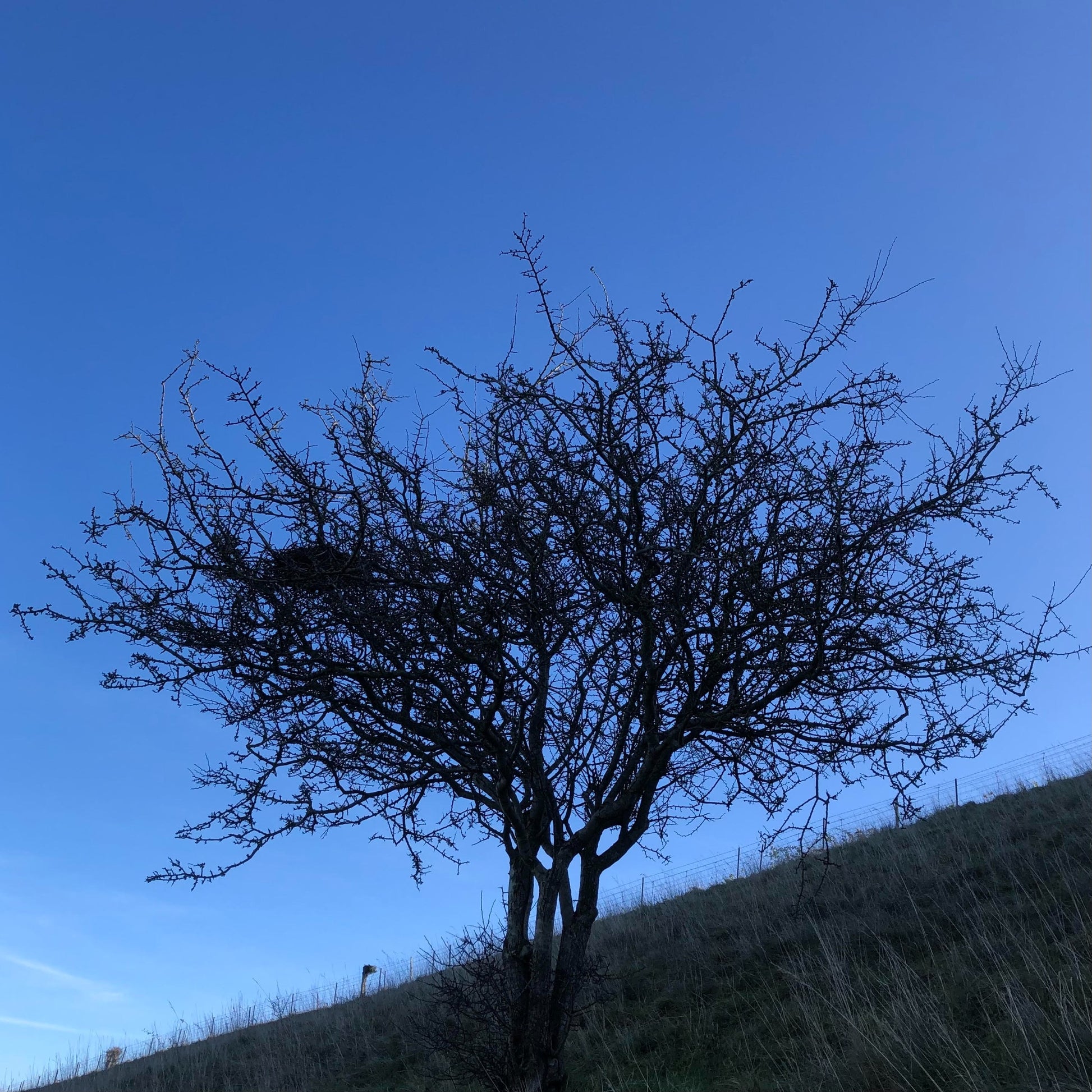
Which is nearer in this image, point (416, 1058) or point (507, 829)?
point (507, 829)

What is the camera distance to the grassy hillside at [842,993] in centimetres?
488

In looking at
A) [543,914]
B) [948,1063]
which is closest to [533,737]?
[543,914]

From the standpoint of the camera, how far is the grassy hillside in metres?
4.88

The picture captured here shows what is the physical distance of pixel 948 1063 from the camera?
14.7ft

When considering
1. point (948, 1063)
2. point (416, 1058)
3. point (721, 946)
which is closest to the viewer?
point (948, 1063)

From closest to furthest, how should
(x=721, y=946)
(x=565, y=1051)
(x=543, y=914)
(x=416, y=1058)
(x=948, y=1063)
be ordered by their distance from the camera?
(x=948, y=1063)
(x=543, y=914)
(x=565, y=1051)
(x=416, y=1058)
(x=721, y=946)

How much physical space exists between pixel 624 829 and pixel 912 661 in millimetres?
2079

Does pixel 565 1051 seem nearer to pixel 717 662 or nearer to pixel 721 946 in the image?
pixel 721 946

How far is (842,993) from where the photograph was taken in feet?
A: 19.6

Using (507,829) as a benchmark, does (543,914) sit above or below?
below

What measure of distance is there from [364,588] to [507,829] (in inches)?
77.1

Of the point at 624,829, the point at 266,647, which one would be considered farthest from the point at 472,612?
the point at 624,829

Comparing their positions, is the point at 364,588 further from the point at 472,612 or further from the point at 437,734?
the point at 437,734

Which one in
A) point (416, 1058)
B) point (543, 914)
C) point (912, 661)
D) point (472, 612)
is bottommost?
point (416, 1058)
